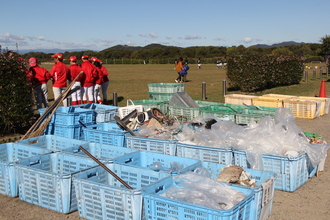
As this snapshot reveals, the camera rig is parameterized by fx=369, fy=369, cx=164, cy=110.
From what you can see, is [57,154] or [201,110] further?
[201,110]

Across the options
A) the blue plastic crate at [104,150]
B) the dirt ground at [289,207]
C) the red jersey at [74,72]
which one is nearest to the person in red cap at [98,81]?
the red jersey at [74,72]

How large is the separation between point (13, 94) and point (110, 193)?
18.3 ft

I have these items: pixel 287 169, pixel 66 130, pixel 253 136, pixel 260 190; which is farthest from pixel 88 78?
pixel 260 190

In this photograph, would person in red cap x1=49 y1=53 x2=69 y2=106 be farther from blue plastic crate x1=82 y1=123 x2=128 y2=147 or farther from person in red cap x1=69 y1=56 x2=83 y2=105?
blue plastic crate x1=82 y1=123 x2=128 y2=147

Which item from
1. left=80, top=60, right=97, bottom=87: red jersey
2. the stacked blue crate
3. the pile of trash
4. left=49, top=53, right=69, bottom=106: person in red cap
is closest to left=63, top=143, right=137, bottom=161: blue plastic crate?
the pile of trash

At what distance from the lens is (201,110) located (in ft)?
30.8

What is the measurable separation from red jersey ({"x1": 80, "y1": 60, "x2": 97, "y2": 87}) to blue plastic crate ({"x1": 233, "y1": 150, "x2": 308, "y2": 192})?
26.0 feet

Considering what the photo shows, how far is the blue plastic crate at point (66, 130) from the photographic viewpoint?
8.32m

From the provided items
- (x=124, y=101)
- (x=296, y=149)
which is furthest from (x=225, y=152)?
(x=124, y=101)

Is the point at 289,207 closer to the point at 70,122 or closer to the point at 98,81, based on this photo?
the point at 70,122

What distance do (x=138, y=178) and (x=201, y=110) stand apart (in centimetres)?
450

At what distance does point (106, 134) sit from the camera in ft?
24.4

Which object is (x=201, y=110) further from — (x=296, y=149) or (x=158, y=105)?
(x=296, y=149)

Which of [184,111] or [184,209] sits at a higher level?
[184,111]
